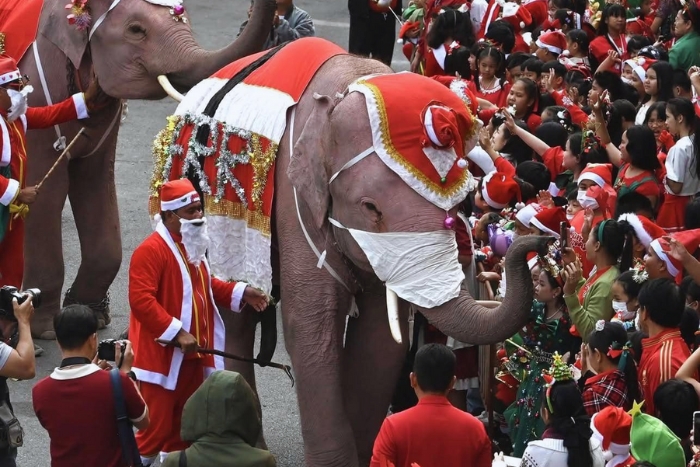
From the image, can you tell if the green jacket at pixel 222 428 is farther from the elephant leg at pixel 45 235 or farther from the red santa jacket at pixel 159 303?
the elephant leg at pixel 45 235

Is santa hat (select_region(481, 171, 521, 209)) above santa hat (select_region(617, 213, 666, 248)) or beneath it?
beneath

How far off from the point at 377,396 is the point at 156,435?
1083 millimetres

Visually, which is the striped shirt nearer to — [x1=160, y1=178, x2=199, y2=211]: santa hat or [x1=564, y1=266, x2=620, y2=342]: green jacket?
[x1=564, y1=266, x2=620, y2=342]: green jacket

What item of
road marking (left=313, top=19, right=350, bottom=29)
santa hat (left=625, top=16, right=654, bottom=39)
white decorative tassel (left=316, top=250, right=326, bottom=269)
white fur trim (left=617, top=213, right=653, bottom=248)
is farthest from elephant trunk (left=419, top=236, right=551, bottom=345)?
road marking (left=313, top=19, right=350, bottom=29)

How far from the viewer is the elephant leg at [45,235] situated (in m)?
9.15

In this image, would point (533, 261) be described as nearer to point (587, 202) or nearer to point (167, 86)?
point (587, 202)

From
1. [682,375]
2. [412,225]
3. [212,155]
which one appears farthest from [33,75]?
[682,375]

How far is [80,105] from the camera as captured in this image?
8.94 m

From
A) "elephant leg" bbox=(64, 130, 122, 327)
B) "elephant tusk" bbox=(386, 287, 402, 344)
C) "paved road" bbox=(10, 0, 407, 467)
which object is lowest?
"paved road" bbox=(10, 0, 407, 467)

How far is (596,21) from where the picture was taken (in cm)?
1257

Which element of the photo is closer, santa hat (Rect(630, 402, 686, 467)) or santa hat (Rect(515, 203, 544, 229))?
santa hat (Rect(630, 402, 686, 467))

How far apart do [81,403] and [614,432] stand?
2077 millimetres

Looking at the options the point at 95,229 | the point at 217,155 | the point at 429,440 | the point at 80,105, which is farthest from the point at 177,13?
the point at 429,440

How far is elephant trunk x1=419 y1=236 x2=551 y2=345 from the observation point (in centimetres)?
594
